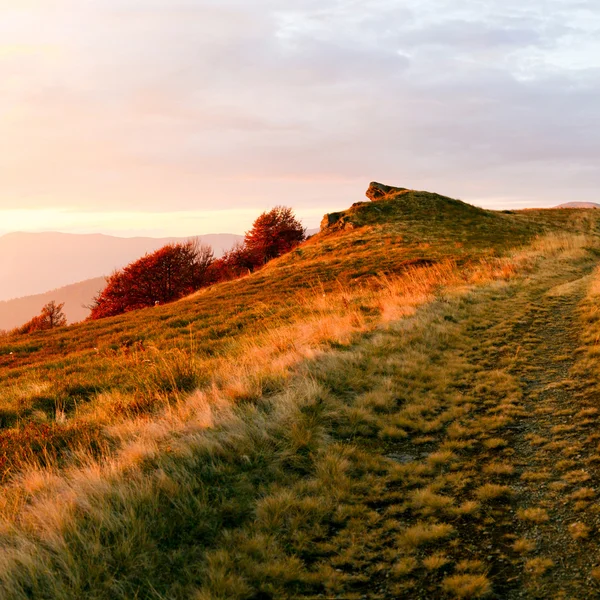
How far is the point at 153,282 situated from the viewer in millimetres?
51094

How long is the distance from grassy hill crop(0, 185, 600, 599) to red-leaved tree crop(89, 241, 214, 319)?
38000mm

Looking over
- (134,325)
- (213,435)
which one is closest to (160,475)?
(213,435)

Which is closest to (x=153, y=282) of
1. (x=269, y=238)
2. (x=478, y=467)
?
(x=269, y=238)

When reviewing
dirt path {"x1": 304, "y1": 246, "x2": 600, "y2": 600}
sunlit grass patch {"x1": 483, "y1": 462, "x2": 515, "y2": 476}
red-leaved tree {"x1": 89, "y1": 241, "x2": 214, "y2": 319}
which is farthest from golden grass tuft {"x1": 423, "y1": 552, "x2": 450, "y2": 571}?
red-leaved tree {"x1": 89, "y1": 241, "x2": 214, "y2": 319}

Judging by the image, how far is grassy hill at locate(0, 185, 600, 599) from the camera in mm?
3926

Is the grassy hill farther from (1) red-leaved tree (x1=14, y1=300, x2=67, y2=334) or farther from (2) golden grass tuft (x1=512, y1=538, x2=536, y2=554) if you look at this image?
(1) red-leaved tree (x1=14, y1=300, x2=67, y2=334)

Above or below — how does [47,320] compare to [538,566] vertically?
above

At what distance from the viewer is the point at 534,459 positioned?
5.53 metres

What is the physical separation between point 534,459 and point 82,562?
16.6ft

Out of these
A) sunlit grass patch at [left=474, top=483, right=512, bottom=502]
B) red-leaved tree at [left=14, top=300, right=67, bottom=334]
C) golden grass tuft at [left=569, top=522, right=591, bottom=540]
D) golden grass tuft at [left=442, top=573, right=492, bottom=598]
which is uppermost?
red-leaved tree at [left=14, top=300, right=67, bottom=334]

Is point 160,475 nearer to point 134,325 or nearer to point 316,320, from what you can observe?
point 316,320

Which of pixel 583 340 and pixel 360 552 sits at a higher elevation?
pixel 583 340

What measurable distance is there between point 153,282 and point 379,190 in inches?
1068

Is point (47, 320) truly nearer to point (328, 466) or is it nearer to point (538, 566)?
point (328, 466)
